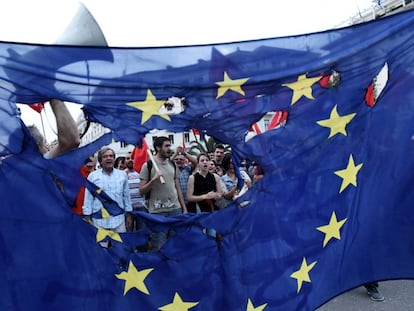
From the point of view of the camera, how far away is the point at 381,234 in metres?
3.16

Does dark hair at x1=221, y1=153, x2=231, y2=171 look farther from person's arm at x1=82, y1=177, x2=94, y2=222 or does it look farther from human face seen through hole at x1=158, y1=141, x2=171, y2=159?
person's arm at x1=82, y1=177, x2=94, y2=222

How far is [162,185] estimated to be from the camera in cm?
444

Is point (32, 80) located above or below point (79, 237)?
above

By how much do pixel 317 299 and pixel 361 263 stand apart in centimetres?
42

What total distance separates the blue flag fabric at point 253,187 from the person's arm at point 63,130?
0.22 ft

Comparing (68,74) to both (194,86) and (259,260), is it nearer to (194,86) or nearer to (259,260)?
(194,86)

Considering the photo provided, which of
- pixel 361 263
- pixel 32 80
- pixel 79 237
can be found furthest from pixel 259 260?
pixel 32 80

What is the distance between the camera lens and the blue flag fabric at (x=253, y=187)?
2502 millimetres

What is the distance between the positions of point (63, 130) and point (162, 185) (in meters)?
1.97

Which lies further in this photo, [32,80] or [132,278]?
[132,278]

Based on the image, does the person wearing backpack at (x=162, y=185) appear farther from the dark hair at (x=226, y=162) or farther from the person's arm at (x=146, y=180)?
the dark hair at (x=226, y=162)

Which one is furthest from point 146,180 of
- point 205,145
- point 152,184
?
point 205,145

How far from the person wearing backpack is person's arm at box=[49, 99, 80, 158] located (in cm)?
163

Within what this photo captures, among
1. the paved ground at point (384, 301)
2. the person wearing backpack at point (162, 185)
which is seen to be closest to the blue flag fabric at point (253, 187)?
the paved ground at point (384, 301)
